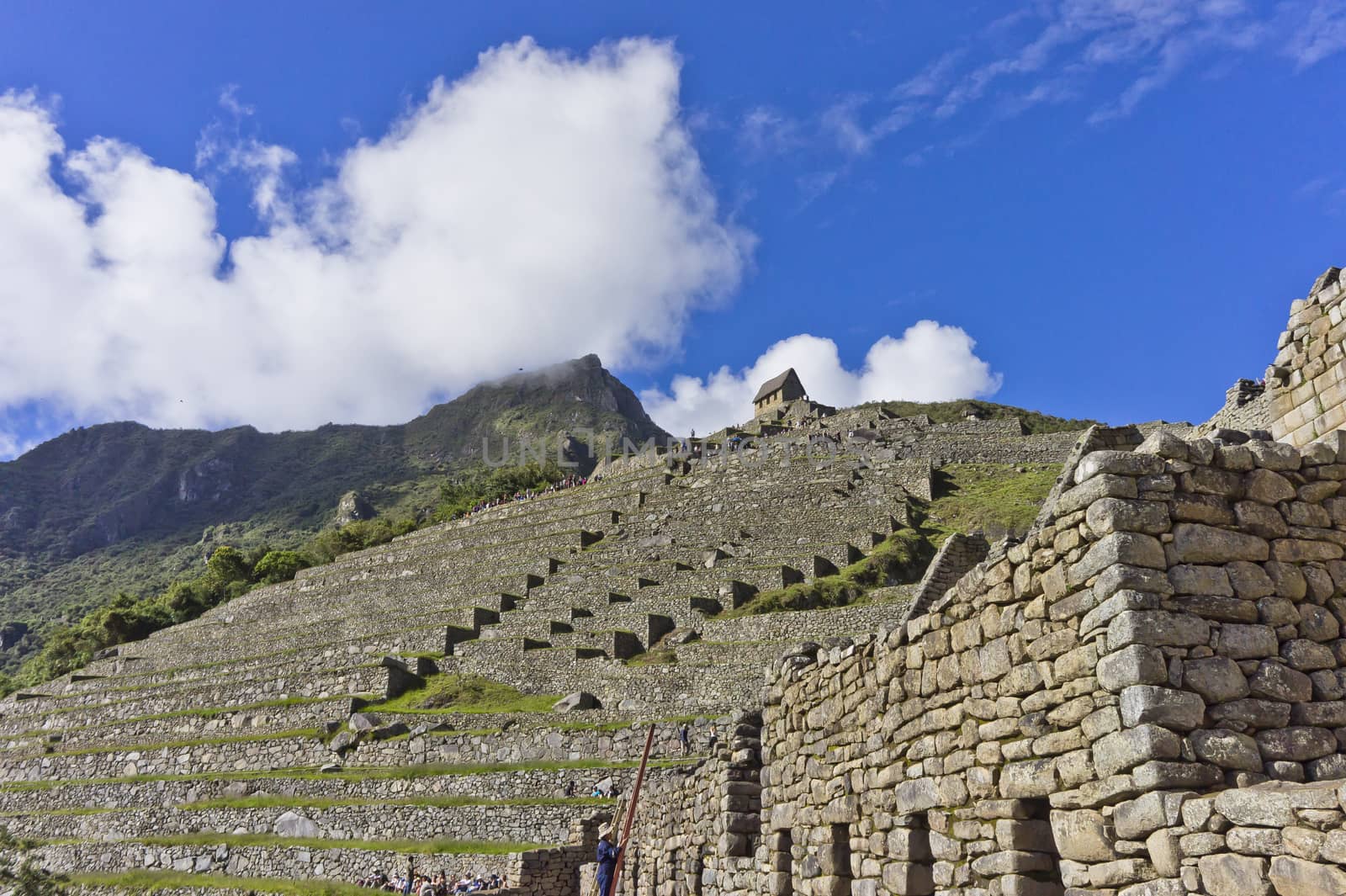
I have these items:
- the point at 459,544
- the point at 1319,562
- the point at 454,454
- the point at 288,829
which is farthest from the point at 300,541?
the point at 1319,562

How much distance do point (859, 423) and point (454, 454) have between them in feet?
296

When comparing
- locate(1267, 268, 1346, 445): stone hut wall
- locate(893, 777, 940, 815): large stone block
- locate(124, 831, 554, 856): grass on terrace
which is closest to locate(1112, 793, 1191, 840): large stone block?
locate(893, 777, 940, 815): large stone block

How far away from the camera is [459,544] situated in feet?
149

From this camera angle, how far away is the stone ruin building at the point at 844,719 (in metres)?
4.30

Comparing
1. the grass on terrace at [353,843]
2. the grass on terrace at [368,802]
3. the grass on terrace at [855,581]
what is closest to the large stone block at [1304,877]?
the grass on terrace at [353,843]

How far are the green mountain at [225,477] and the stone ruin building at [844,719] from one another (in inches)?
2574

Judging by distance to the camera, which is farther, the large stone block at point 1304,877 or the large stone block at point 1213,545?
the large stone block at point 1213,545

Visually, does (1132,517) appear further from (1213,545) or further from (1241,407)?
(1241,407)

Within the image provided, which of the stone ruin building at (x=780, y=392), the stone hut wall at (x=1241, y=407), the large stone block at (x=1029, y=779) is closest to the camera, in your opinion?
the large stone block at (x=1029, y=779)

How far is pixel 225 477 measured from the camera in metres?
141

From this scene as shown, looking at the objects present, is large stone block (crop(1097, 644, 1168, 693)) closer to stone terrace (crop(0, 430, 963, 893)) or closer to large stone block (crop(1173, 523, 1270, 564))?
large stone block (crop(1173, 523, 1270, 564))

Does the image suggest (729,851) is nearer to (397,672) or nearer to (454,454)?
(397,672)

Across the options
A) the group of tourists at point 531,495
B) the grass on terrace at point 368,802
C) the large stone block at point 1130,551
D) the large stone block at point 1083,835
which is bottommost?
the large stone block at point 1083,835

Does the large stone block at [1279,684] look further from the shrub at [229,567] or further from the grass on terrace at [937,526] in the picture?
the shrub at [229,567]
